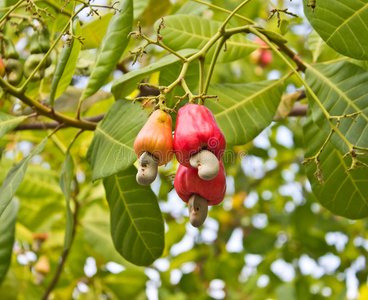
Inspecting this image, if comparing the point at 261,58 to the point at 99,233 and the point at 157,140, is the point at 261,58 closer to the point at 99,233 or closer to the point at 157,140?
the point at 99,233

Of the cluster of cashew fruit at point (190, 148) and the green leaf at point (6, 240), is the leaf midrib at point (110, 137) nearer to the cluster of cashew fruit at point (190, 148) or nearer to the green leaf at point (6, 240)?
the cluster of cashew fruit at point (190, 148)

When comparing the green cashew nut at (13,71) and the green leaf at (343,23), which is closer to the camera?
the green leaf at (343,23)

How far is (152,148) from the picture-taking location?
996 millimetres

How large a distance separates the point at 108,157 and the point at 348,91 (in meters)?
0.72

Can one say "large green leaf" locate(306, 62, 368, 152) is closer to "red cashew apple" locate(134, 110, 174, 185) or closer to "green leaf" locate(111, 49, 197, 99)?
"green leaf" locate(111, 49, 197, 99)

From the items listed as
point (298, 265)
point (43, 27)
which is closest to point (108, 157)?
point (43, 27)

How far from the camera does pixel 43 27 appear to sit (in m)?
1.61

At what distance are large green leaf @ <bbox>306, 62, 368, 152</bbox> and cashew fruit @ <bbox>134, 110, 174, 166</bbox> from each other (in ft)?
1.73

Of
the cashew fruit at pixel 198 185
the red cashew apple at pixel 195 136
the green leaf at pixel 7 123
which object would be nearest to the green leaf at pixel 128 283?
the green leaf at pixel 7 123

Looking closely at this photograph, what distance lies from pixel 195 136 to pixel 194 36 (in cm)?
→ 70

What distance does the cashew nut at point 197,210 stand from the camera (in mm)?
1054

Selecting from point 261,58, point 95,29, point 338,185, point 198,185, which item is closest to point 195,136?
point 198,185

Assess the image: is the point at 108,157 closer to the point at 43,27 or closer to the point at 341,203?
the point at 43,27

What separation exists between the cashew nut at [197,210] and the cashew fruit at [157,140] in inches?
4.7
